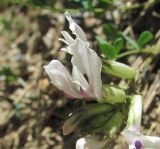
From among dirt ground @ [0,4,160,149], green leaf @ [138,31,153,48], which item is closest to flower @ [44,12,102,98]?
green leaf @ [138,31,153,48]

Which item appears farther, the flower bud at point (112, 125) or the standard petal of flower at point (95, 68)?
the flower bud at point (112, 125)

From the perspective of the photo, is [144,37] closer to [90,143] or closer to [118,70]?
[118,70]

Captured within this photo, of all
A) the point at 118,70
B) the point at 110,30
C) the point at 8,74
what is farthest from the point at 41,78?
the point at 118,70

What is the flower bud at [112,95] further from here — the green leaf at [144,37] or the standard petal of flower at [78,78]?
the green leaf at [144,37]

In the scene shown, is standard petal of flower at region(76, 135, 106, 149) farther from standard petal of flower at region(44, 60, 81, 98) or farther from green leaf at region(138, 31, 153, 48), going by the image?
green leaf at region(138, 31, 153, 48)

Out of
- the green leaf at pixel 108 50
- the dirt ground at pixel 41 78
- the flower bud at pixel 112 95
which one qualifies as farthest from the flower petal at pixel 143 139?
the dirt ground at pixel 41 78

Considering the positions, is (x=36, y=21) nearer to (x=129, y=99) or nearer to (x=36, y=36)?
(x=36, y=36)

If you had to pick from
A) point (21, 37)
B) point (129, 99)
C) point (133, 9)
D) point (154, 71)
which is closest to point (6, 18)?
point (21, 37)
